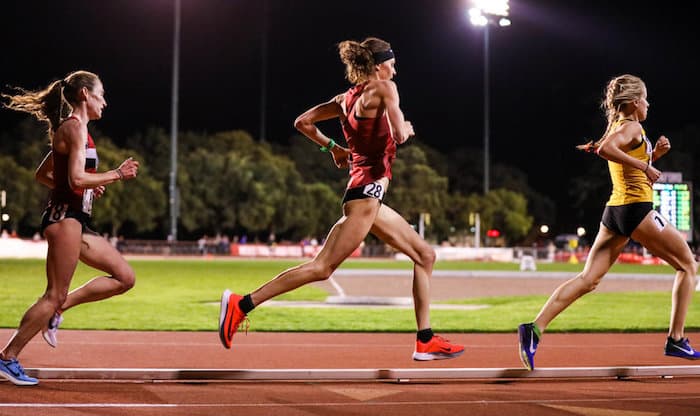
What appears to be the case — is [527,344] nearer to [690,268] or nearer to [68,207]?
[690,268]

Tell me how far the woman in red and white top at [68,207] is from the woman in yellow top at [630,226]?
347 centimetres

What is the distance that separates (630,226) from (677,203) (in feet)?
54.0

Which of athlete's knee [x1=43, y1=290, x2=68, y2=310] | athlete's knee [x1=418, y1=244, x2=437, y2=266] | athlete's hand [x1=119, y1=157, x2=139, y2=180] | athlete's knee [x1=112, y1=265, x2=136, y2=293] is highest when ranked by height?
athlete's hand [x1=119, y1=157, x2=139, y2=180]

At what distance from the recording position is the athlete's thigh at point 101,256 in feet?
23.3

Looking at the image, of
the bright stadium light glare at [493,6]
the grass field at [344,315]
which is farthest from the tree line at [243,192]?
the grass field at [344,315]

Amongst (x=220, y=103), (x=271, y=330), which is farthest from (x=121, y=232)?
(x=271, y=330)

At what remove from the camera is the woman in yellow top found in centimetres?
769

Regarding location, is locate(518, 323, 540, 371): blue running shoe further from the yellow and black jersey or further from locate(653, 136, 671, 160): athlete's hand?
locate(653, 136, 671, 160): athlete's hand

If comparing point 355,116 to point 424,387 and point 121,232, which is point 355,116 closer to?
point 424,387

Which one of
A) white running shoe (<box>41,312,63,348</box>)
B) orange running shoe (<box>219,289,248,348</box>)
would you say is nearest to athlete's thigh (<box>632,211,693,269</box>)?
orange running shoe (<box>219,289,248,348</box>)

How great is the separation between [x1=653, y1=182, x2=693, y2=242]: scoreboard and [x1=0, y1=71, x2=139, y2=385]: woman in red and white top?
18.2m

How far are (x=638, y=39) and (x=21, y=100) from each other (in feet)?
277

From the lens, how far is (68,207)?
6.94m

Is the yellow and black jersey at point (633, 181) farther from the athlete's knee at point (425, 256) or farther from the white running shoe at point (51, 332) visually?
the white running shoe at point (51, 332)
